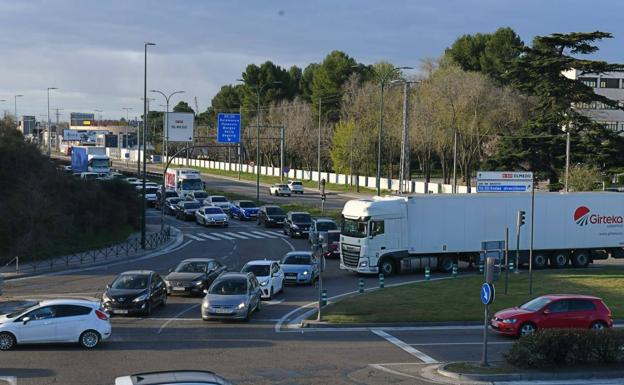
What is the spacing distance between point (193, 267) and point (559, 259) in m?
19.6

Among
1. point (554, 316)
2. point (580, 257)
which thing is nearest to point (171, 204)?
point (580, 257)

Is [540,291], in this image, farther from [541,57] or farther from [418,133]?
[418,133]

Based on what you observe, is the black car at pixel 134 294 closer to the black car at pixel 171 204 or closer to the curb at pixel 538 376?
the curb at pixel 538 376

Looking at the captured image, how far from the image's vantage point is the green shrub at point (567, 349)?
679 inches

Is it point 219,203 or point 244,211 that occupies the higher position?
point 219,203

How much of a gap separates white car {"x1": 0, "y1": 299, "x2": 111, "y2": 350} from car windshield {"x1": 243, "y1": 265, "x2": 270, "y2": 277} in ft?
34.1

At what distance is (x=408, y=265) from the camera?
3706cm

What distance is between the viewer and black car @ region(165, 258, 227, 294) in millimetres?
29875

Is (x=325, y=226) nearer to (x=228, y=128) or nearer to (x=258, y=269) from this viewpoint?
(x=258, y=269)

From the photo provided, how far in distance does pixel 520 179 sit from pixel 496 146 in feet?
88.6

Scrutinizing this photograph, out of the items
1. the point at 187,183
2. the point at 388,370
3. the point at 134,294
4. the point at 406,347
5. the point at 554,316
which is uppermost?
the point at 187,183

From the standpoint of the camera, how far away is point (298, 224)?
52.0m

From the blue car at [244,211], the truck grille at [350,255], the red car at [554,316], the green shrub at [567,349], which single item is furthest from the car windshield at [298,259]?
the blue car at [244,211]

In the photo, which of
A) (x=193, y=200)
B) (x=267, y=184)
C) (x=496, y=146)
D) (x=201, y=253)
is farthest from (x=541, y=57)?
(x=267, y=184)
